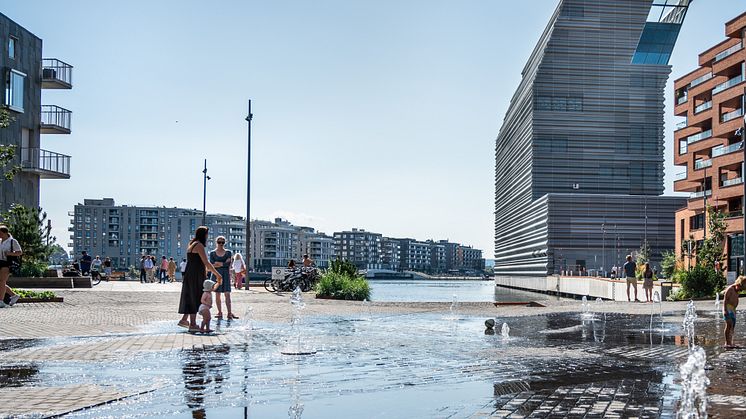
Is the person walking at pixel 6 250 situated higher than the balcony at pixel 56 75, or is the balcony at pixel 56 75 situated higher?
the balcony at pixel 56 75

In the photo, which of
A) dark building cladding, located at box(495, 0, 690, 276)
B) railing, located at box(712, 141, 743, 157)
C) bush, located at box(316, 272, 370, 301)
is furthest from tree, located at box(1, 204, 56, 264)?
dark building cladding, located at box(495, 0, 690, 276)

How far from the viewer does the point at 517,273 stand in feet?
505

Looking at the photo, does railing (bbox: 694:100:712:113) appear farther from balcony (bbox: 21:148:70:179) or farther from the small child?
the small child

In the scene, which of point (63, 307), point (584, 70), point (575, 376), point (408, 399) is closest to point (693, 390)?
point (575, 376)

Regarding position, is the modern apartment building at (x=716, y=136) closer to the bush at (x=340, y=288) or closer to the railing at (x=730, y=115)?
the railing at (x=730, y=115)

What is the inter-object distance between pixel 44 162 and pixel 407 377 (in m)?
41.1

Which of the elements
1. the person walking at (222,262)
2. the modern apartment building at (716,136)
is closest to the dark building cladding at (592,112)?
the modern apartment building at (716,136)

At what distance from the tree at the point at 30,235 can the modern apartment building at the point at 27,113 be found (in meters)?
6.32

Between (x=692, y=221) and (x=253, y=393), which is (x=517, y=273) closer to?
(x=692, y=221)

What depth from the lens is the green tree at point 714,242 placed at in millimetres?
55312

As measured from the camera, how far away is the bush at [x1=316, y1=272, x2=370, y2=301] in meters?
30.2

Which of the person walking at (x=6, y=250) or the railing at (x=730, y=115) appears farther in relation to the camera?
the railing at (x=730, y=115)

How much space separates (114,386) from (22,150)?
40.9m

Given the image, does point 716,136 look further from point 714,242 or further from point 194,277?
point 194,277
